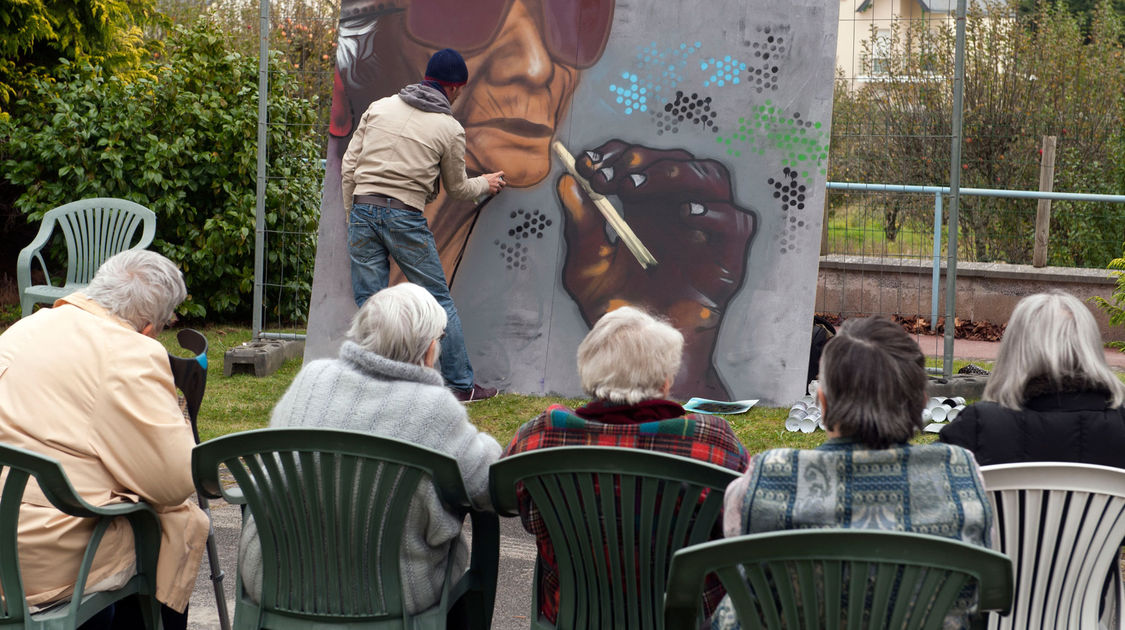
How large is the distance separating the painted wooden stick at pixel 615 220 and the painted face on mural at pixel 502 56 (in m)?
0.14

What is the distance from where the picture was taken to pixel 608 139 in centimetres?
653

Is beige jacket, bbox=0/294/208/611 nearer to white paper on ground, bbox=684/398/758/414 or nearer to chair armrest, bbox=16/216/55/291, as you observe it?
white paper on ground, bbox=684/398/758/414

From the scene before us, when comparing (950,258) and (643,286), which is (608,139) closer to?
(643,286)

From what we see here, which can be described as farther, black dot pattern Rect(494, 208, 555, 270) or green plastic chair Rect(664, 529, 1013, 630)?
black dot pattern Rect(494, 208, 555, 270)

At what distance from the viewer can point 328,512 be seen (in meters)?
2.65

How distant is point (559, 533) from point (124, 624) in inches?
55.3

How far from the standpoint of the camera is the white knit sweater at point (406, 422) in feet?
9.13

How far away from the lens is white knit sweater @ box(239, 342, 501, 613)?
110 inches

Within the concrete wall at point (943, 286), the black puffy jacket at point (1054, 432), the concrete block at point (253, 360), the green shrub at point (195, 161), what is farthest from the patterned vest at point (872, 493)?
the green shrub at point (195, 161)

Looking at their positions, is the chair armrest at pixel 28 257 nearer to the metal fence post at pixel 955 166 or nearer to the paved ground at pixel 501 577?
the paved ground at pixel 501 577

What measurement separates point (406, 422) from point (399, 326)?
26cm

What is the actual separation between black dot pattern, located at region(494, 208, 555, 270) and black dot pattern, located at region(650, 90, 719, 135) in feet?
2.81

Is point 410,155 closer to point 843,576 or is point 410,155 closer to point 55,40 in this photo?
point 843,576

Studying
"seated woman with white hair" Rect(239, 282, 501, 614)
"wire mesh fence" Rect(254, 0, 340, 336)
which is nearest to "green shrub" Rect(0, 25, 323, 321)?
"wire mesh fence" Rect(254, 0, 340, 336)
